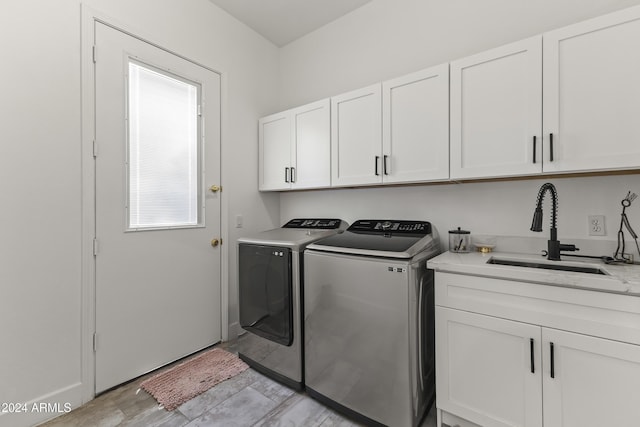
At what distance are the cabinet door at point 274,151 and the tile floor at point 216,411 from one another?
1.66m

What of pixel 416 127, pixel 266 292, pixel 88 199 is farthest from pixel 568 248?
pixel 88 199

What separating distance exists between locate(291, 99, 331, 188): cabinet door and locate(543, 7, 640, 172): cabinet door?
1.42 meters

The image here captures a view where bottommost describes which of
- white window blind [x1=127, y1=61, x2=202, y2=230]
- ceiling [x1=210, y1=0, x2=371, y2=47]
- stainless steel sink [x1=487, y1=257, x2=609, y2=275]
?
stainless steel sink [x1=487, y1=257, x2=609, y2=275]

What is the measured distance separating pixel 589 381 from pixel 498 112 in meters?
1.34

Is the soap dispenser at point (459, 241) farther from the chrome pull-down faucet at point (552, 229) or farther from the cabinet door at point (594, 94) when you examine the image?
the cabinet door at point (594, 94)

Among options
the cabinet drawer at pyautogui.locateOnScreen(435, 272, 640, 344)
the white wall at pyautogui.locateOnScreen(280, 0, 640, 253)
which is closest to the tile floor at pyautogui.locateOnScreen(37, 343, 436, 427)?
the cabinet drawer at pyautogui.locateOnScreen(435, 272, 640, 344)

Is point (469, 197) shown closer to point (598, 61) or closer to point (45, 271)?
point (598, 61)

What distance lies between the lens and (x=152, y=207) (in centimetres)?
204

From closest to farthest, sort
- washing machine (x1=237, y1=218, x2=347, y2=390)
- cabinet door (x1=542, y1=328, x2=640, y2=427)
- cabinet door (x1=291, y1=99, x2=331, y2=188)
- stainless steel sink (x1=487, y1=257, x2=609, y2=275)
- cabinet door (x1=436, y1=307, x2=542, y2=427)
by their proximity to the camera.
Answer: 1. cabinet door (x1=542, y1=328, x2=640, y2=427)
2. cabinet door (x1=436, y1=307, x2=542, y2=427)
3. stainless steel sink (x1=487, y1=257, x2=609, y2=275)
4. washing machine (x1=237, y1=218, x2=347, y2=390)
5. cabinet door (x1=291, y1=99, x2=331, y2=188)

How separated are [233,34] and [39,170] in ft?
6.35

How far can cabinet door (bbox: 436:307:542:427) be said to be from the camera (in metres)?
1.25

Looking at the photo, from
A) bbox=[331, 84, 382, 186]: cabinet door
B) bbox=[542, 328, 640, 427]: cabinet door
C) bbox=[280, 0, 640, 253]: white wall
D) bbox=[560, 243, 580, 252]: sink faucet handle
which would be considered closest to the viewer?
bbox=[542, 328, 640, 427]: cabinet door

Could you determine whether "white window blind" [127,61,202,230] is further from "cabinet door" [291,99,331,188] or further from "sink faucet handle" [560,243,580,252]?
"sink faucet handle" [560,243,580,252]

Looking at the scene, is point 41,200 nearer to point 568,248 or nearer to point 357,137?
point 357,137
